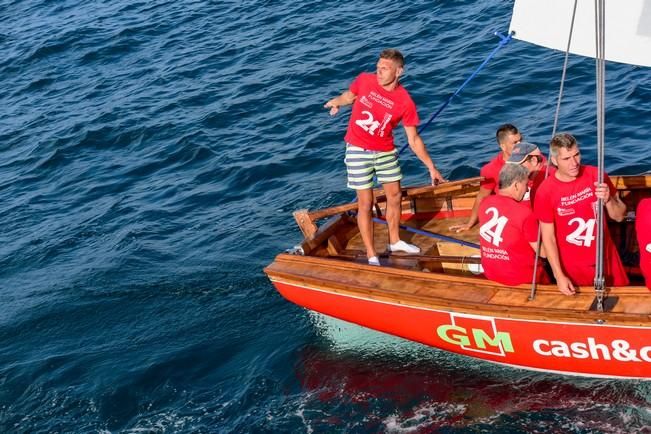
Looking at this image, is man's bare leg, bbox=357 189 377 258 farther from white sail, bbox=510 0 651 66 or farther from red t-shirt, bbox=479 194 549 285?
white sail, bbox=510 0 651 66

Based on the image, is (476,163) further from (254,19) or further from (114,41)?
(114,41)

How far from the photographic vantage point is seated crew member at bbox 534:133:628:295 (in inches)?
288

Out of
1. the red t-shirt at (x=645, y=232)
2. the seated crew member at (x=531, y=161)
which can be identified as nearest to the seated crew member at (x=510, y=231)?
the seated crew member at (x=531, y=161)

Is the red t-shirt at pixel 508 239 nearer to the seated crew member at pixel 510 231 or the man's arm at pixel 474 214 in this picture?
the seated crew member at pixel 510 231

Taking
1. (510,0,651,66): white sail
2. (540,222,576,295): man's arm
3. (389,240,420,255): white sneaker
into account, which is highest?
(510,0,651,66): white sail

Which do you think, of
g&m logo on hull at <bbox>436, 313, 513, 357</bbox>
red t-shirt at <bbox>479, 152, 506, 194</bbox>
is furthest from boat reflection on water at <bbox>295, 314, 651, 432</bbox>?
red t-shirt at <bbox>479, 152, 506, 194</bbox>

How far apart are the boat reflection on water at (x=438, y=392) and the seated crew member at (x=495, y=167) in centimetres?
146

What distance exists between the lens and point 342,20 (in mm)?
19062

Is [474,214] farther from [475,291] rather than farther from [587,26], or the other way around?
[587,26]

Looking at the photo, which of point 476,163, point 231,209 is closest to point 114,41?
point 231,209

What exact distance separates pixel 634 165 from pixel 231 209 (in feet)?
17.8

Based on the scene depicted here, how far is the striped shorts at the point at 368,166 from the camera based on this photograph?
29.7ft

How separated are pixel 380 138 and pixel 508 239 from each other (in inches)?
71.9

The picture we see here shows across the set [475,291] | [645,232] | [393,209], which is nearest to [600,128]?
[645,232]
